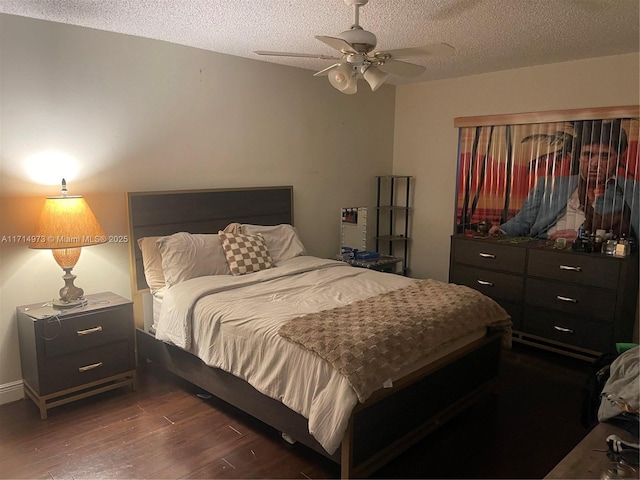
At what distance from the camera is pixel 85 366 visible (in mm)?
2881

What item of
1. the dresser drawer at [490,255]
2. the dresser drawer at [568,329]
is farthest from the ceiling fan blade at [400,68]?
the dresser drawer at [568,329]

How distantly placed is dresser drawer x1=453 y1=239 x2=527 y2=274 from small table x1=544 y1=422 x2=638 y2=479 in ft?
7.18

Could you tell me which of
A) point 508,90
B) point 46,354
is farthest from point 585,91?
point 46,354

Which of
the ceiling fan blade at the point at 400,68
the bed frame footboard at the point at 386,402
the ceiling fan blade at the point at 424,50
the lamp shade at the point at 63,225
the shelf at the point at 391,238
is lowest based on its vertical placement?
the bed frame footboard at the point at 386,402

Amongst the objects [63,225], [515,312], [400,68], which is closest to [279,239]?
[63,225]

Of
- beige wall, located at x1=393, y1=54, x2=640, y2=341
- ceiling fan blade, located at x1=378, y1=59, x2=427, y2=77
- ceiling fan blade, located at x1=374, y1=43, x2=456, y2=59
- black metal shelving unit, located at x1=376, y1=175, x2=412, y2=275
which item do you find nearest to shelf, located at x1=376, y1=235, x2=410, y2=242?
black metal shelving unit, located at x1=376, y1=175, x2=412, y2=275

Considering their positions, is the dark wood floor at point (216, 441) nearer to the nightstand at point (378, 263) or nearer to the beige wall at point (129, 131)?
the beige wall at point (129, 131)

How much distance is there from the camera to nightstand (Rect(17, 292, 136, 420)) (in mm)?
2734

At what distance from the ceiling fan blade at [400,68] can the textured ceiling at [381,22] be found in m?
0.30

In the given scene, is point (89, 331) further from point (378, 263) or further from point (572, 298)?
point (572, 298)

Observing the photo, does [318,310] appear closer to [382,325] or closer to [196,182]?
[382,325]

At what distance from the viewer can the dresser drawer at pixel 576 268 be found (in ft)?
11.5

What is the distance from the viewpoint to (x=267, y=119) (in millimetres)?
4125

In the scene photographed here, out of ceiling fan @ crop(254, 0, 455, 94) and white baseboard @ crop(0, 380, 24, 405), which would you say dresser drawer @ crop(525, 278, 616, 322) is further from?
white baseboard @ crop(0, 380, 24, 405)
